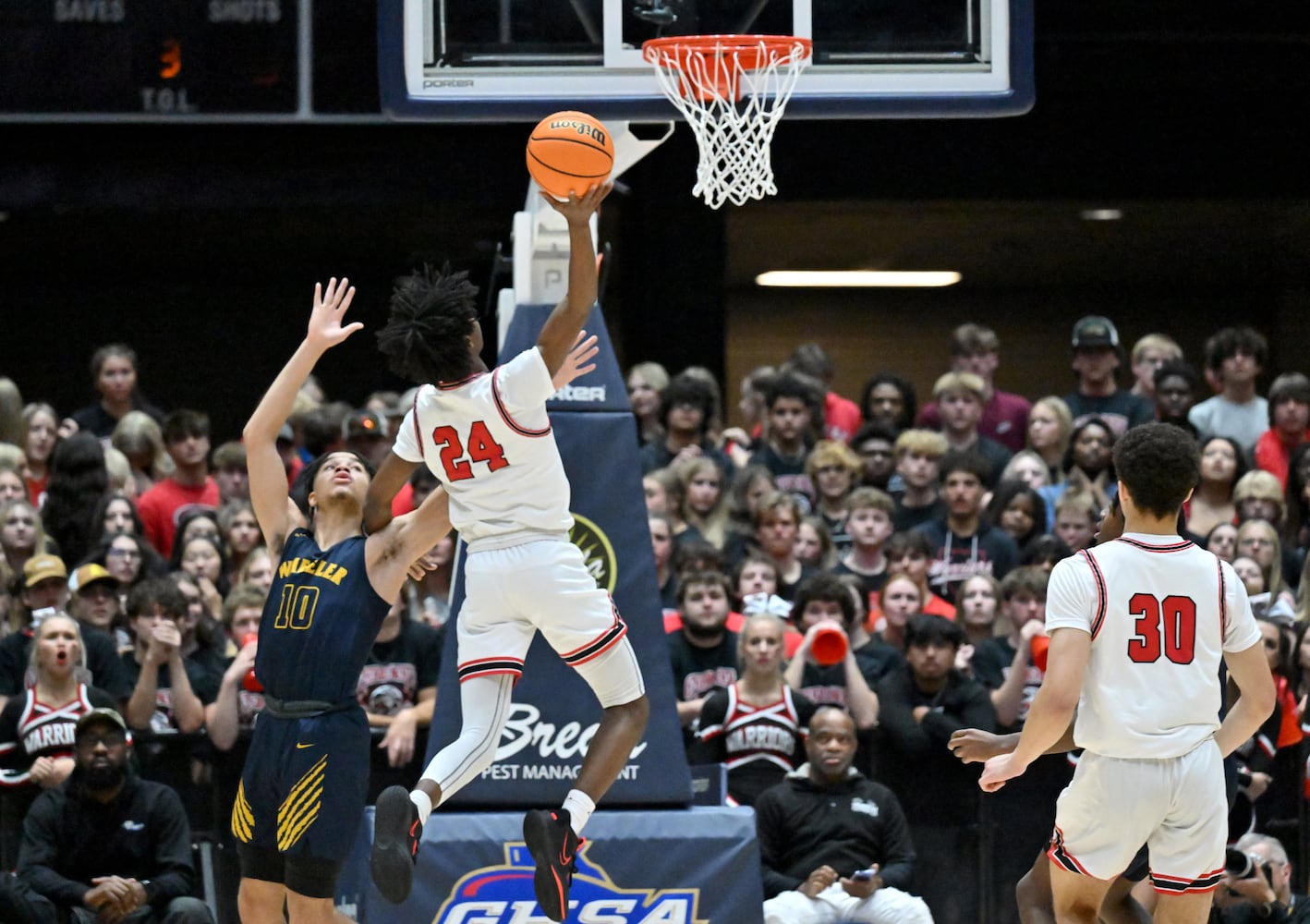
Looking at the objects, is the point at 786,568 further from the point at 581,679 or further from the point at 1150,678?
the point at 1150,678

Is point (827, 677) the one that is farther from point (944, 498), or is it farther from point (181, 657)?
point (181, 657)

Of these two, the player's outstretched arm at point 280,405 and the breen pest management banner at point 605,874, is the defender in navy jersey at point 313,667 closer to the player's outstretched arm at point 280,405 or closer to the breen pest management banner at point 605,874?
the player's outstretched arm at point 280,405

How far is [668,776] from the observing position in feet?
26.7

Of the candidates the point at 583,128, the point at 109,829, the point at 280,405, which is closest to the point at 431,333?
the point at 280,405

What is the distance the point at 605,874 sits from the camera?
25.8ft

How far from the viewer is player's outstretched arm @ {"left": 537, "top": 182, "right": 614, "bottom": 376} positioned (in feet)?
22.5

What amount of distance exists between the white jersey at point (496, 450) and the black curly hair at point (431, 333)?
0.24 feet

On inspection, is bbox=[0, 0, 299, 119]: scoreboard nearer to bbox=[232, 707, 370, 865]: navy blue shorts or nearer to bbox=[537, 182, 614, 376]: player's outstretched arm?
bbox=[537, 182, 614, 376]: player's outstretched arm

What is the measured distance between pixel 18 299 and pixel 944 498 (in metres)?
10.3

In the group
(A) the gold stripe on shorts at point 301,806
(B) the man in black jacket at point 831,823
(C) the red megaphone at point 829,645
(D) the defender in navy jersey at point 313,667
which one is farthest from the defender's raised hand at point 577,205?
(C) the red megaphone at point 829,645

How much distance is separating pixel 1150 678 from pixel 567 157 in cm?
251

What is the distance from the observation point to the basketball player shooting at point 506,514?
22.6ft

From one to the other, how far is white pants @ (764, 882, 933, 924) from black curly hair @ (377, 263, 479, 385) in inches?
126

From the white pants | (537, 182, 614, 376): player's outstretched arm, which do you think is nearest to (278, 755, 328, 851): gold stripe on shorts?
(537, 182, 614, 376): player's outstretched arm
